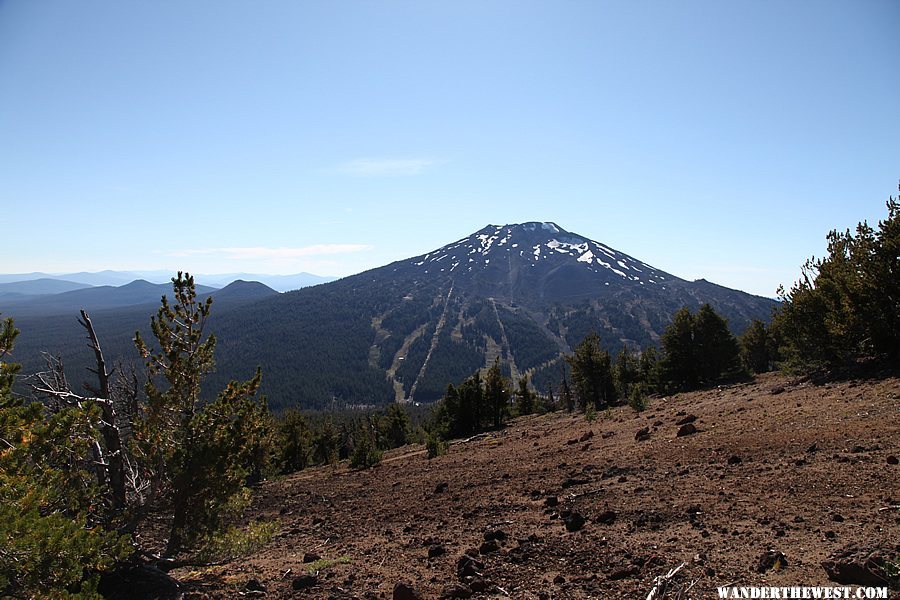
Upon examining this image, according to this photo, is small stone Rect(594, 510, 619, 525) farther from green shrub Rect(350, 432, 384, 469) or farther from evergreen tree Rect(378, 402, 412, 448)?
evergreen tree Rect(378, 402, 412, 448)

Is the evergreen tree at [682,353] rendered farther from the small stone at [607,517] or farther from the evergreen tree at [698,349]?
the small stone at [607,517]

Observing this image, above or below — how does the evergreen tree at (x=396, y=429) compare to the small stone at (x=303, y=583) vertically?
below

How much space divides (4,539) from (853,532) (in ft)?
33.0

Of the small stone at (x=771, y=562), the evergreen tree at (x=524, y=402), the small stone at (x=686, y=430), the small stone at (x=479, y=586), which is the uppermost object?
the small stone at (x=771, y=562)

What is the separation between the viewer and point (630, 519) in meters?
8.19

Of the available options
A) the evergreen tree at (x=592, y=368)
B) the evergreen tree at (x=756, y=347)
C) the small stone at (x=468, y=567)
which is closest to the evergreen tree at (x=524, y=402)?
the evergreen tree at (x=592, y=368)

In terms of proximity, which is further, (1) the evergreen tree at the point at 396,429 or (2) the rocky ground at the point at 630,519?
(1) the evergreen tree at the point at 396,429

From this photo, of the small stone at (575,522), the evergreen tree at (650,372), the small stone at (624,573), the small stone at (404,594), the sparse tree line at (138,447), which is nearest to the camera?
the sparse tree line at (138,447)

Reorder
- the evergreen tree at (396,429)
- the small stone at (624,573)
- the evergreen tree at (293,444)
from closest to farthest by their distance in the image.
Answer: the small stone at (624,573), the evergreen tree at (293,444), the evergreen tree at (396,429)

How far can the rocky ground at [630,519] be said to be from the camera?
6121 mm

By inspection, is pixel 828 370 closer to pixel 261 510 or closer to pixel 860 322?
pixel 860 322

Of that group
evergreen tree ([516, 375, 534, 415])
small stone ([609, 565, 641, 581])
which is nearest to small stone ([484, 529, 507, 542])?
small stone ([609, 565, 641, 581])

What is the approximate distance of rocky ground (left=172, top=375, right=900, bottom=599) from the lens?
6121mm

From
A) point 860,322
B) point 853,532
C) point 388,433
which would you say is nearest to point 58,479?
point 853,532
